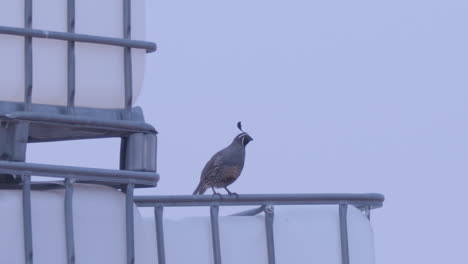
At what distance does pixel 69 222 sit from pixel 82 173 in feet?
0.71

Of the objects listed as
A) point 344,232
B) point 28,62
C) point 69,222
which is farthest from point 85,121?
point 344,232

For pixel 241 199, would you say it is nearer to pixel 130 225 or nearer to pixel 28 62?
pixel 130 225

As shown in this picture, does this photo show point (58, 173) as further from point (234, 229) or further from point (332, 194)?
point (332, 194)

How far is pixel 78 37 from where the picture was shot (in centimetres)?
539

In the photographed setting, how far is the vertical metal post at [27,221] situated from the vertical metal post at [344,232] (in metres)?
1.53

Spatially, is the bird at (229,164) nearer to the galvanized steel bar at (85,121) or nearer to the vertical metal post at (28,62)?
the galvanized steel bar at (85,121)

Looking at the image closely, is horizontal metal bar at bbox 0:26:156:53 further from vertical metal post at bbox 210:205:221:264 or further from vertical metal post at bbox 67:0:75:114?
vertical metal post at bbox 210:205:221:264

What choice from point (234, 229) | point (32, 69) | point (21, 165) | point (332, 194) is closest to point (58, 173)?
point (21, 165)

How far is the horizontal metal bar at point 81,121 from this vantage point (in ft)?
17.0

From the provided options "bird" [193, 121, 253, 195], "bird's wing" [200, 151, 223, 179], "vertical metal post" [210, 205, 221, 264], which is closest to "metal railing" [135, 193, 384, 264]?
"vertical metal post" [210, 205, 221, 264]

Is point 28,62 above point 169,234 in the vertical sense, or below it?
above

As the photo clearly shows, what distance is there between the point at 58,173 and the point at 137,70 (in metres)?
0.74

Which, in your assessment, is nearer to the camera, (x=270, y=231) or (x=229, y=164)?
(x=270, y=231)

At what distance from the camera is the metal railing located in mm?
5590
